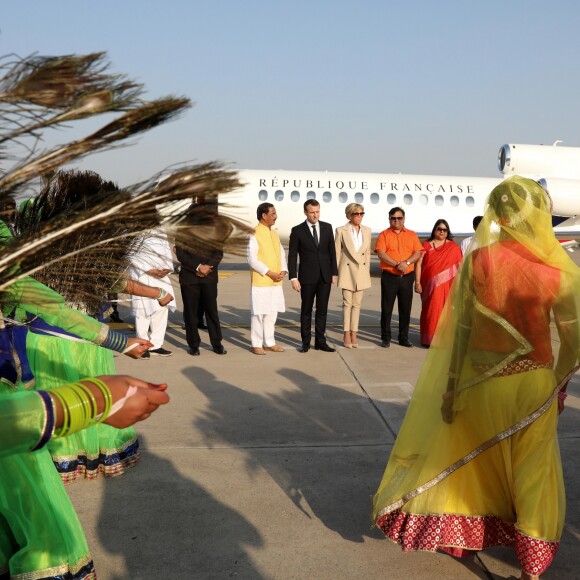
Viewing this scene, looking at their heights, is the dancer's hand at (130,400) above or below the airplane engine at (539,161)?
above

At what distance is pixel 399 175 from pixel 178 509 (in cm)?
1686

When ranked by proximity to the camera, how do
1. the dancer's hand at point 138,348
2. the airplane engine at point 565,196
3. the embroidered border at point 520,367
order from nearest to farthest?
1. the embroidered border at point 520,367
2. the dancer's hand at point 138,348
3. the airplane engine at point 565,196

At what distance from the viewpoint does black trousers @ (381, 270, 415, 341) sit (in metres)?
8.42

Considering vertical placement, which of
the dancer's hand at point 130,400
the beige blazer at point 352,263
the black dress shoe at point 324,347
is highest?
the dancer's hand at point 130,400

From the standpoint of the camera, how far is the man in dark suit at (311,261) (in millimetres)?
7844

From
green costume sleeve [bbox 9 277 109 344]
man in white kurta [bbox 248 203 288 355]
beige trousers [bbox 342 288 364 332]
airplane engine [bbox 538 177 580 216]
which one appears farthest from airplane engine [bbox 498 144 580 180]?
green costume sleeve [bbox 9 277 109 344]

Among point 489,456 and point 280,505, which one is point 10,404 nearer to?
point 489,456

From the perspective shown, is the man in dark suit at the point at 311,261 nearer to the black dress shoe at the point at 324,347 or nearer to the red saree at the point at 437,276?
the black dress shoe at the point at 324,347

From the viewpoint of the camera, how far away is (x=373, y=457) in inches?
179

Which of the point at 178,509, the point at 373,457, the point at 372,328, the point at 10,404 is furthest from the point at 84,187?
the point at 372,328

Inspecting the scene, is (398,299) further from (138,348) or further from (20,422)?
(20,422)

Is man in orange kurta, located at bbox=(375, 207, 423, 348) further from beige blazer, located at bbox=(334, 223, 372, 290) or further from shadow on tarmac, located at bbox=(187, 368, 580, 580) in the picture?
shadow on tarmac, located at bbox=(187, 368, 580, 580)

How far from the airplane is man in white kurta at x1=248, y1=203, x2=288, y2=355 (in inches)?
406

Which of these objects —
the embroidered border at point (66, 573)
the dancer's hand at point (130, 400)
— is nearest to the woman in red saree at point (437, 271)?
the embroidered border at point (66, 573)
